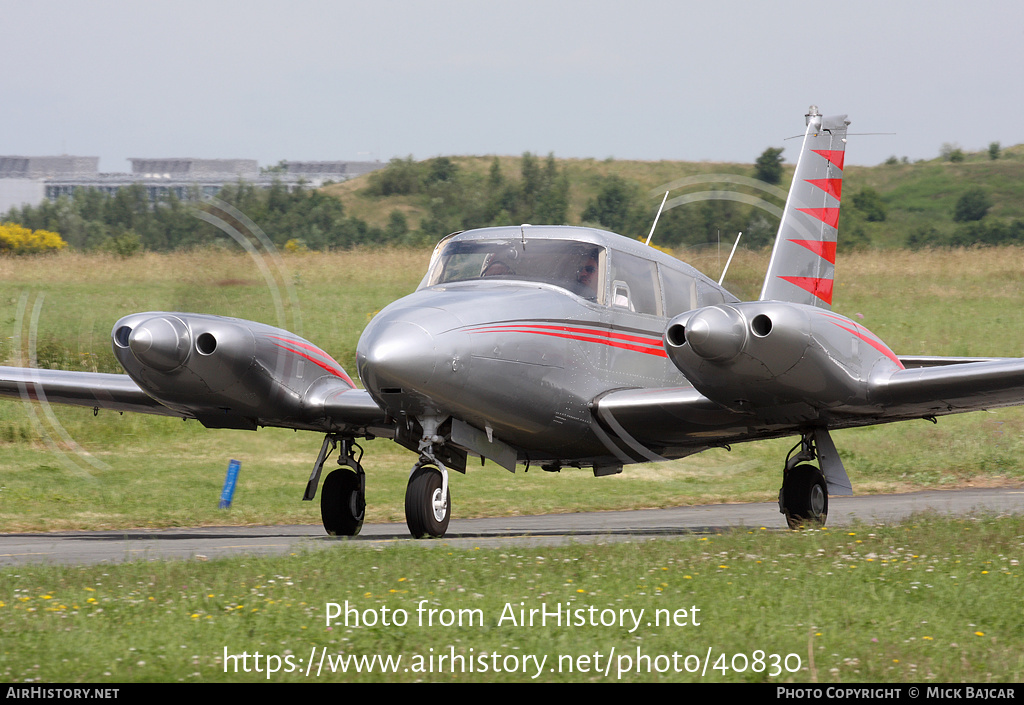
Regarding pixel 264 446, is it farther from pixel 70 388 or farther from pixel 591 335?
pixel 591 335

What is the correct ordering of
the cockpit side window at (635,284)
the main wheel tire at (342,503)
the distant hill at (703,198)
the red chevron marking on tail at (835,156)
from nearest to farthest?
the cockpit side window at (635,284)
the main wheel tire at (342,503)
the red chevron marking on tail at (835,156)
the distant hill at (703,198)

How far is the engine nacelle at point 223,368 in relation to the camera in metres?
12.7

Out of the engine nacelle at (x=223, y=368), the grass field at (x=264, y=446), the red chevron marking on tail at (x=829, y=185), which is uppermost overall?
the red chevron marking on tail at (x=829, y=185)

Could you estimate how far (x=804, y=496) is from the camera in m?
13.6

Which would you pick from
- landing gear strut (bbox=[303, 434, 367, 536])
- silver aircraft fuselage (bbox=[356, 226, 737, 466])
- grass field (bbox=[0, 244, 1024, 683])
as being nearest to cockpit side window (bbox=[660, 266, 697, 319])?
silver aircraft fuselage (bbox=[356, 226, 737, 466])

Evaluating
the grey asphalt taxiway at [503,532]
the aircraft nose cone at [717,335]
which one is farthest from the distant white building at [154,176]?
the aircraft nose cone at [717,335]

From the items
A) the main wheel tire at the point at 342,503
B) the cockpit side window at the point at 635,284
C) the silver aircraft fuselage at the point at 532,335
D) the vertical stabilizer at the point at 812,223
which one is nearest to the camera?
the silver aircraft fuselage at the point at 532,335

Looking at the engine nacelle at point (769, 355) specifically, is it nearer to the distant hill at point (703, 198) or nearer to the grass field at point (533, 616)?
the grass field at point (533, 616)

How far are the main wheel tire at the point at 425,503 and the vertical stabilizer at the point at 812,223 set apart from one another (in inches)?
271

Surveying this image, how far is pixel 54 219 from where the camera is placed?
40.2 m

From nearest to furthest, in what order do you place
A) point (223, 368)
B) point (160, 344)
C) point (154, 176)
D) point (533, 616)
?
point (533, 616), point (160, 344), point (223, 368), point (154, 176)

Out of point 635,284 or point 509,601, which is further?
point 635,284

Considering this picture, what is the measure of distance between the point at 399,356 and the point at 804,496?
5.86 metres

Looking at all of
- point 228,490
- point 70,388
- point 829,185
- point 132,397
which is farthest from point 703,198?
point 228,490
